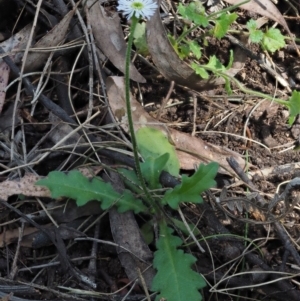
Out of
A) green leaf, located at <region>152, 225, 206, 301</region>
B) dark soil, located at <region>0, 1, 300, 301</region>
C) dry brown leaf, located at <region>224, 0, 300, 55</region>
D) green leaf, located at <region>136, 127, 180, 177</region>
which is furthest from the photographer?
dry brown leaf, located at <region>224, 0, 300, 55</region>

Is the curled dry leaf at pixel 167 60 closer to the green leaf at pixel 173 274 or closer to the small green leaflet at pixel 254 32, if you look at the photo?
the small green leaflet at pixel 254 32

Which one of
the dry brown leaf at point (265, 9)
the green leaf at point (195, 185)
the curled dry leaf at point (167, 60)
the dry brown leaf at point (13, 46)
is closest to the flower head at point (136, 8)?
the green leaf at point (195, 185)

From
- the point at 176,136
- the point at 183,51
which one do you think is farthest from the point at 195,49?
the point at 176,136

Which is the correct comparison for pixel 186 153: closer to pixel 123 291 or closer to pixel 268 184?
pixel 268 184

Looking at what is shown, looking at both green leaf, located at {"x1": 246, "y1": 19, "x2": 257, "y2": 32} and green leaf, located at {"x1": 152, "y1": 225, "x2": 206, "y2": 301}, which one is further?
green leaf, located at {"x1": 246, "y1": 19, "x2": 257, "y2": 32}

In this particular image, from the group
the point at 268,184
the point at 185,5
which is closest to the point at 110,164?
the point at 268,184

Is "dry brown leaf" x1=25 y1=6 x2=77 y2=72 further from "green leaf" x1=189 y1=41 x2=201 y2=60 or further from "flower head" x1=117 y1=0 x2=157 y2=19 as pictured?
"flower head" x1=117 y1=0 x2=157 y2=19

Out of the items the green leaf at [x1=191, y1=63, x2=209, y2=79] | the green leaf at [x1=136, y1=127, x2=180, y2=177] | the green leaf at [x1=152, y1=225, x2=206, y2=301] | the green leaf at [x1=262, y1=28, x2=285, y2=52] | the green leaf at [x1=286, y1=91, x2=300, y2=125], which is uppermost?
the green leaf at [x1=191, y1=63, x2=209, y2=79]

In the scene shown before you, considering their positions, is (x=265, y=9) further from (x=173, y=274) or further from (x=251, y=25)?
(x=173, y=274)

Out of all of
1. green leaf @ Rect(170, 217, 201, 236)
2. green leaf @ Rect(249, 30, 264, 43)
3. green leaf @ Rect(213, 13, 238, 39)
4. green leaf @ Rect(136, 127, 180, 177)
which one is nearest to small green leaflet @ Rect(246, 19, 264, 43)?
green leaf @ Rect(249, 30, 264, 43)
